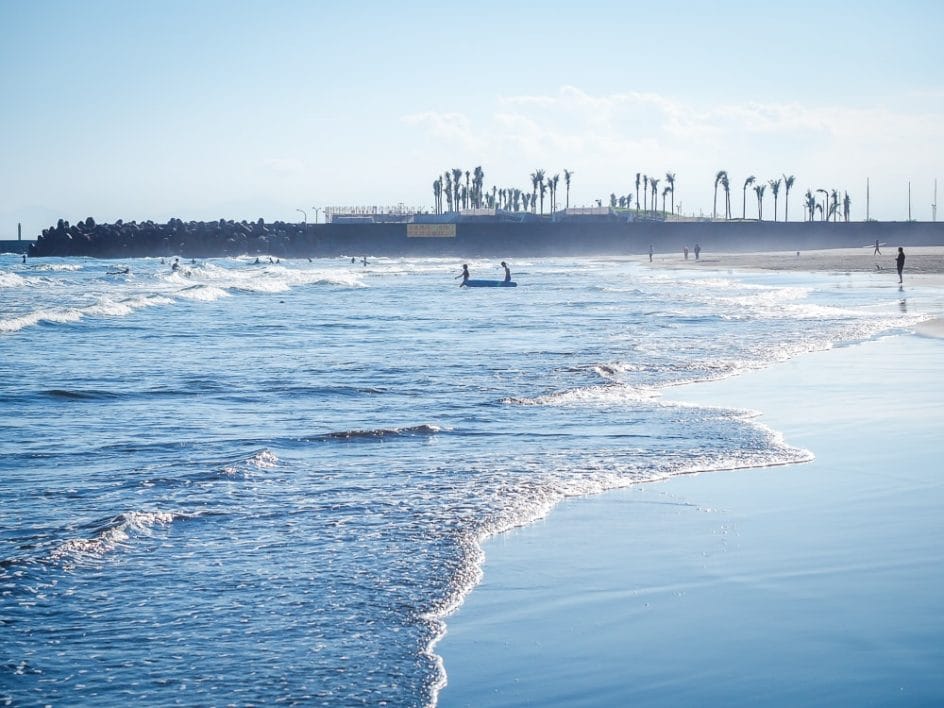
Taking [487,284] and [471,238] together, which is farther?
[471,238]

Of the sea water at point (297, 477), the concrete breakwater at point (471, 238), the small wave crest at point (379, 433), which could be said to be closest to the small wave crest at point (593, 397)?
the sea water at point (297, 477)

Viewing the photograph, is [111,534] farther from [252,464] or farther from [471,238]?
[471,238]

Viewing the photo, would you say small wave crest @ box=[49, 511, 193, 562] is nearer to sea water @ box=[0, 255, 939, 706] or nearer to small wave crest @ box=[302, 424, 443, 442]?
sea water @ box=[0, 255, 939, 706]

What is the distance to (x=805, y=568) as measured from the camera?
634 centimetres

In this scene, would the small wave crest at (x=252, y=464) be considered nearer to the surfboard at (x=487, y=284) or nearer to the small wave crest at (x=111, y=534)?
the small wave crest at (x=111, y=534)

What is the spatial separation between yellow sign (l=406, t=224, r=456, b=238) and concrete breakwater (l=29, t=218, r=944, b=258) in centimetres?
12

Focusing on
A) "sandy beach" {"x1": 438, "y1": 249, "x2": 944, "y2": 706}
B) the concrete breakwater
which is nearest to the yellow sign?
the concrete breakwater

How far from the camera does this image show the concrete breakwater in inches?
4845

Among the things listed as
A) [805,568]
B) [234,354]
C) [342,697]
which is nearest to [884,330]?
[234,354]

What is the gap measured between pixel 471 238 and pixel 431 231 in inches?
196

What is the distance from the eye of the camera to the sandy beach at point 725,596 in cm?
472

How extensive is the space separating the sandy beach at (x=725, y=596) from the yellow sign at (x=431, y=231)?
121525mm

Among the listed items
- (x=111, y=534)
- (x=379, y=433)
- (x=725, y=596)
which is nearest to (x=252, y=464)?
(x=379, y=433)

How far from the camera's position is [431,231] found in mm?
130875
